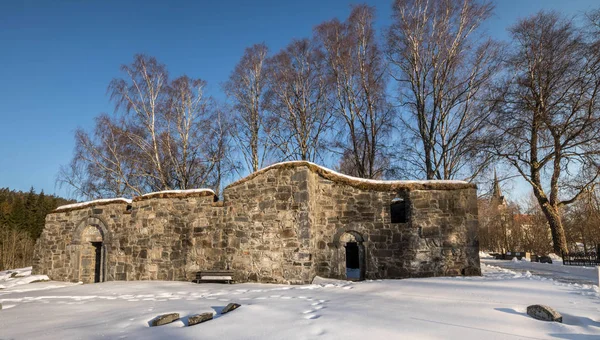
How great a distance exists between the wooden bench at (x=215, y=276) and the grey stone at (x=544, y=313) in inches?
299

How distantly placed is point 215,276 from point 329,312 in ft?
19.5

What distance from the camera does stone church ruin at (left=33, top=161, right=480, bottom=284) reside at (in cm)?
1021

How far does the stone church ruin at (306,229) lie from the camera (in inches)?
402

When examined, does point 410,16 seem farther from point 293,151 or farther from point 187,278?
point 187,278

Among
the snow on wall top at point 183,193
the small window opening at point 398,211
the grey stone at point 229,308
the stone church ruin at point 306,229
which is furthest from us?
the small window opening at point 398,211

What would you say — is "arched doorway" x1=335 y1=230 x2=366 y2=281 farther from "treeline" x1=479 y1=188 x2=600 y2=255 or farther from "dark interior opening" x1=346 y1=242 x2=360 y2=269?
"treeline" x1=479 y1=188 x2=600 y2=255

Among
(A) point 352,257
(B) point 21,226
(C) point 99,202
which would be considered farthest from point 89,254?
(B) point 21,226

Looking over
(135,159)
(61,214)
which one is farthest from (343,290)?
(135,159)

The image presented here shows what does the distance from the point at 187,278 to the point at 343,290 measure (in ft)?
18.2

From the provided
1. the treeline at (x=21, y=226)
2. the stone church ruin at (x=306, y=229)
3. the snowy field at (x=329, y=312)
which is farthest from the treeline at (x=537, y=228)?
the treeline at (x=21, y=226)

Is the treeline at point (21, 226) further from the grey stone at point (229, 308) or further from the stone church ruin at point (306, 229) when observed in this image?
the grey stone at point (229, 308)

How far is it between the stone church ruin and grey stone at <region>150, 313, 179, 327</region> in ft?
15.9

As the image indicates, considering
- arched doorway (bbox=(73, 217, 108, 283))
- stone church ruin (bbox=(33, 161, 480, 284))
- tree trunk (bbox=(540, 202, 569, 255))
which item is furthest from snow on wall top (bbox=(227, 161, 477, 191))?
tree trunk (bbox=(540, 202, 569, 255))

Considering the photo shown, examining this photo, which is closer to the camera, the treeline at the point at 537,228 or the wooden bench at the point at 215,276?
the wooden bench at the point at 215,276
